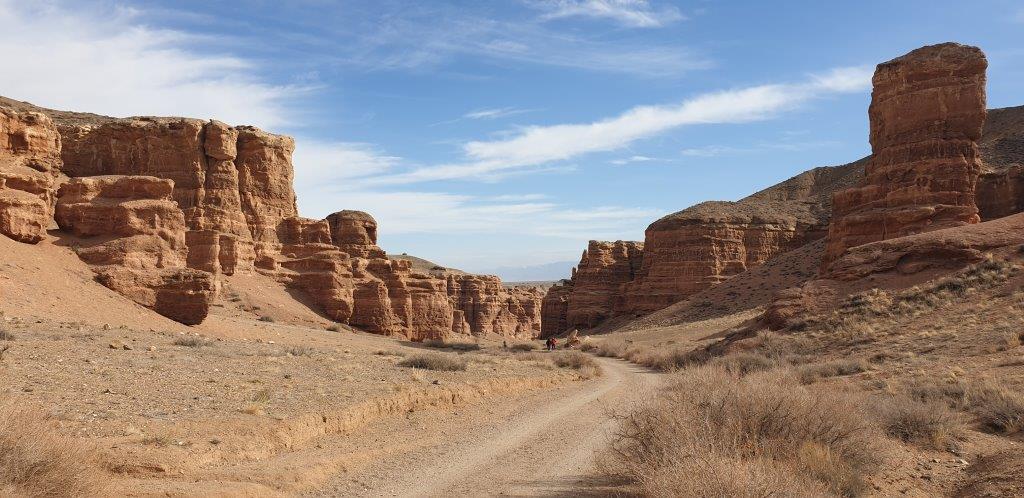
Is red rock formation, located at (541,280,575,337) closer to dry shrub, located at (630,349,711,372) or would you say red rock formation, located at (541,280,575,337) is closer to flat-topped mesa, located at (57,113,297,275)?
flat-topped mesa, located at (57,113,297,275)

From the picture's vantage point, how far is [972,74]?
35.4m

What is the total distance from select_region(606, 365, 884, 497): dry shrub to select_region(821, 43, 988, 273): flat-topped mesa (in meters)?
30.3

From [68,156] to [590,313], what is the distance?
2078 inches

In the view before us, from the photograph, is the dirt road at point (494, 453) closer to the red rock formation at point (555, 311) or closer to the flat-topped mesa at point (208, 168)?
the flat-topped mesa at point (208, 168)

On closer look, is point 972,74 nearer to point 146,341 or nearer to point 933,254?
point 933,254

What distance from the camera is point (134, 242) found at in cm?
2620

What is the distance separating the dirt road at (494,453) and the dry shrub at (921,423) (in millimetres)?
3549

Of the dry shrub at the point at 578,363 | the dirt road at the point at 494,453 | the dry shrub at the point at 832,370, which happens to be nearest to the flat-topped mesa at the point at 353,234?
the dry shrub at the point at 578,363

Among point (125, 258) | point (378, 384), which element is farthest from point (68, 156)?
point (378, 384)

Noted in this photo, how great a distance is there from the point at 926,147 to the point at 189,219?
4005 centimetres

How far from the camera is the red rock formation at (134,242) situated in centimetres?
2541

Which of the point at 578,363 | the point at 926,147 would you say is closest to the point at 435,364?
the point at 578,363

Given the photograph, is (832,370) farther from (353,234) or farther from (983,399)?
(353,234)

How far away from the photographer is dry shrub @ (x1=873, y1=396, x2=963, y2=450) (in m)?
9.91
